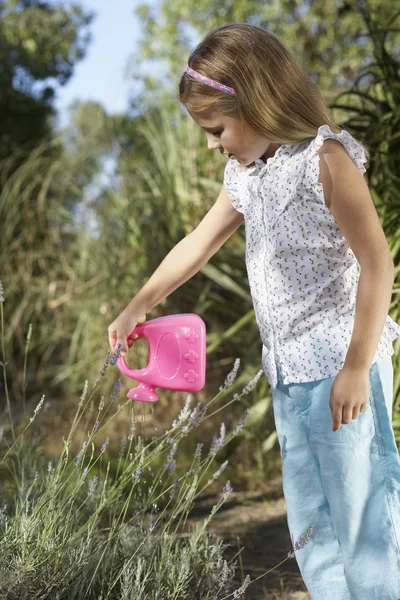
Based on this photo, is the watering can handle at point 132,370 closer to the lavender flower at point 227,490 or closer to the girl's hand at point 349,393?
the lavender flower at point 227,490

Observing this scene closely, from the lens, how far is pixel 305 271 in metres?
1.63

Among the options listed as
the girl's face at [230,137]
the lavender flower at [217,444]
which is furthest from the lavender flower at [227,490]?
the girl's face at [230,137]

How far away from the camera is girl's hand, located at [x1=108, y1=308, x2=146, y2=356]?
1.87m

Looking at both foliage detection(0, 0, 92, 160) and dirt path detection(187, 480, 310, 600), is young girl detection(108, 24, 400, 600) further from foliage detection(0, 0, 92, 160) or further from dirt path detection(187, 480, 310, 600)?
foliage detection(0, 0, 92, 160)

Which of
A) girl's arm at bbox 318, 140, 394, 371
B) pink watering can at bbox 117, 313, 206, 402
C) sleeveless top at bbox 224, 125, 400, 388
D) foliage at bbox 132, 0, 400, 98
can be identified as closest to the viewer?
girl's arm at bbox 318, 140, 394, 371

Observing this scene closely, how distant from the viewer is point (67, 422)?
14.4 ft

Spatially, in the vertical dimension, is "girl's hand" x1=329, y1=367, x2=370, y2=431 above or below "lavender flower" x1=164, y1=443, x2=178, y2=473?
above

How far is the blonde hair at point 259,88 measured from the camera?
64.5 inches

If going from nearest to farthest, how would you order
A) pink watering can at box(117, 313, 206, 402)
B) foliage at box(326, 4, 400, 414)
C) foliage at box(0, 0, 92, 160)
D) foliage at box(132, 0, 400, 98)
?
1. pink watering can at box(117, 313, 206, 402)
2. foliage at box(326, 4, 400, 414)
3. foliage at box(132, 0, 400, 98)
4. foliage at box(0, 0, 92, 160)

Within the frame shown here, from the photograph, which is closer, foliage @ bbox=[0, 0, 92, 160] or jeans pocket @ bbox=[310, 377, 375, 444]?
jeans pocket @ bbox=[310, 377, 375, 444]

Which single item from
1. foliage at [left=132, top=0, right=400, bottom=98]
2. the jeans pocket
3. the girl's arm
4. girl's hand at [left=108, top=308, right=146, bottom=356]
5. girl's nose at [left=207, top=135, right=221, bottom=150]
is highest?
foliage at [left=132, top=0, right=400, bottom=98]

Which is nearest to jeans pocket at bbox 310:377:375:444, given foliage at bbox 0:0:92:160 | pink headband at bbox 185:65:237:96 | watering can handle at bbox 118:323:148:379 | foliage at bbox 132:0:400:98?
watering can handle at bbox 118:323:148:379

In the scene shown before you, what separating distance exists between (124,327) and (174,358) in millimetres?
158

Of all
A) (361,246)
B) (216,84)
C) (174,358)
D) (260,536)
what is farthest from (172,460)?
(260,536)
